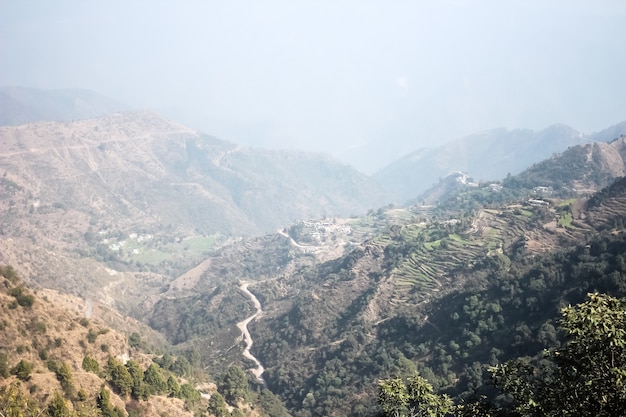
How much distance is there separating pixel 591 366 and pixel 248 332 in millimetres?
85628

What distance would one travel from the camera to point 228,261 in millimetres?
157000

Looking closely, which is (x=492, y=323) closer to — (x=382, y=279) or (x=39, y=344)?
(x=382, y=279)

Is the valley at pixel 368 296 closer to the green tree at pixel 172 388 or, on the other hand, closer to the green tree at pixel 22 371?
the green tree at pixel 22 371

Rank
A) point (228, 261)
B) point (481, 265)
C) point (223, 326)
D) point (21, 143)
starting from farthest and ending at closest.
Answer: point (21, 143), point (228, 261), point (223, 326), point (481, 265)

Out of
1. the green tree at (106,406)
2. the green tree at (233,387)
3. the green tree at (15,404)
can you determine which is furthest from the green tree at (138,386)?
the green tree at (233,387)

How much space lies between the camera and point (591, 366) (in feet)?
42.3

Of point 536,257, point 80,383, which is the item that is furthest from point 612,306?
point 536,257

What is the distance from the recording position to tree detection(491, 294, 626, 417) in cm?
1204

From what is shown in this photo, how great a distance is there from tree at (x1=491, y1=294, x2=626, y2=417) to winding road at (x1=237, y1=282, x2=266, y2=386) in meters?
66.0

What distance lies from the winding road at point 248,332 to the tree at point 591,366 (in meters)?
66.0

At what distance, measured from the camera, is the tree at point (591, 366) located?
39.5 feet

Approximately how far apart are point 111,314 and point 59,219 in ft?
370

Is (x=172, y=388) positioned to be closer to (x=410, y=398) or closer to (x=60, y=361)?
(x=60, y=361)

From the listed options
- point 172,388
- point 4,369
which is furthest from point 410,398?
point 172,388
